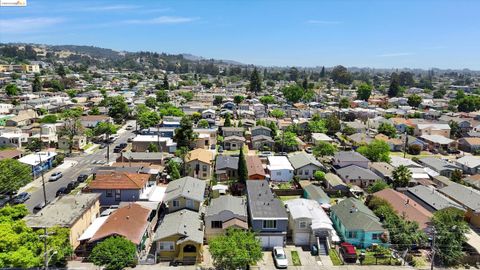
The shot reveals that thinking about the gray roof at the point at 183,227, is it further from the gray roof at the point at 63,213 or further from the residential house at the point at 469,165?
the residential house at the point at 469,165

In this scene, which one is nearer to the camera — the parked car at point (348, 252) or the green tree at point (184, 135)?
the parked car at point (348, 252)

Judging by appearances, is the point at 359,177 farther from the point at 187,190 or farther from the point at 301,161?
the point at 187,190

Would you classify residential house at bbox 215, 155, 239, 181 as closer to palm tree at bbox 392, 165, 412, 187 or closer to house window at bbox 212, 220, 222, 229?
house window at bbox 212, 220, 222, 229

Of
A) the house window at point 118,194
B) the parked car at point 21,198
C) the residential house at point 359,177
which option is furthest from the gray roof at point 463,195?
the parked car at point 21,198

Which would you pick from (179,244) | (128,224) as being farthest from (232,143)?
(179,244)

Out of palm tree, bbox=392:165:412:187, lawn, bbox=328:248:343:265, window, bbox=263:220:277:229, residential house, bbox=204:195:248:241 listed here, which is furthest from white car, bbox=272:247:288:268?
palm tree, bbox=392:165:412:187

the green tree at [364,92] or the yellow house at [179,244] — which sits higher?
the green tree at [364,92]

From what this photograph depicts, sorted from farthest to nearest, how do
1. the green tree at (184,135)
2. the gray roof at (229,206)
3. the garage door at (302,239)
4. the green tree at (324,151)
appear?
the green tree at (184,135)
the green tree at (324,151)
the gray roof at (229,206)
the garage door at (302,239)
